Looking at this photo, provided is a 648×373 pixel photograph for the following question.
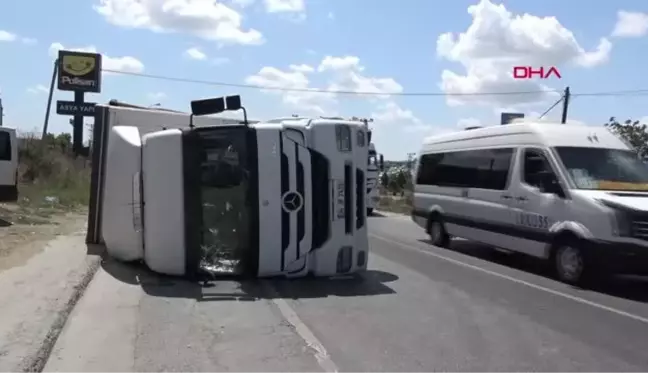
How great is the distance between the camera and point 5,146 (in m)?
20.8

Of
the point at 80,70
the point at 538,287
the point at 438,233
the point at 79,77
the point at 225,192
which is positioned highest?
the point at 80,70

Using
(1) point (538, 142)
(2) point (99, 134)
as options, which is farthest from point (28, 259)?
(1) point (538, 142)

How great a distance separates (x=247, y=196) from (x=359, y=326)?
3.09 metres

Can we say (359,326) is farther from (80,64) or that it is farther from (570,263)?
(80,64)

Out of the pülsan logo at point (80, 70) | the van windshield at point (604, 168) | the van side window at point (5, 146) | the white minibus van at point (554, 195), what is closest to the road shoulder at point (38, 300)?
the white minibus van at point (554, 195)

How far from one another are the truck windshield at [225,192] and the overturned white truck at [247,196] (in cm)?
1

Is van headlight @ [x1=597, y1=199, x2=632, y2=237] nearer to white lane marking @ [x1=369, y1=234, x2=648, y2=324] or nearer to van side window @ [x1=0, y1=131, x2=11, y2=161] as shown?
white lane marking @ [x1=369, y1=234, x2=648, y2=324]

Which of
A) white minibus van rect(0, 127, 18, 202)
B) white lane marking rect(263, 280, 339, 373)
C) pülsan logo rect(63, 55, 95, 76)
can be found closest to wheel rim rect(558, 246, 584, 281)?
white lane marking rect(263, 280, 339, 373)

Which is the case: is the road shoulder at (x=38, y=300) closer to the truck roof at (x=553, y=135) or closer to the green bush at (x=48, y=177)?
the truck roof at (x=553, y=135)

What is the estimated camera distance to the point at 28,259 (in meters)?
13.0

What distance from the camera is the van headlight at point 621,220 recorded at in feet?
35.7

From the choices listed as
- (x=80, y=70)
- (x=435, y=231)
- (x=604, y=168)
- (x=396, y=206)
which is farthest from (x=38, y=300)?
(x=80, y=70)

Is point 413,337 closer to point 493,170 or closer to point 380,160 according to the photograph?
point 493,170

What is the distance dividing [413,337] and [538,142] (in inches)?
247
